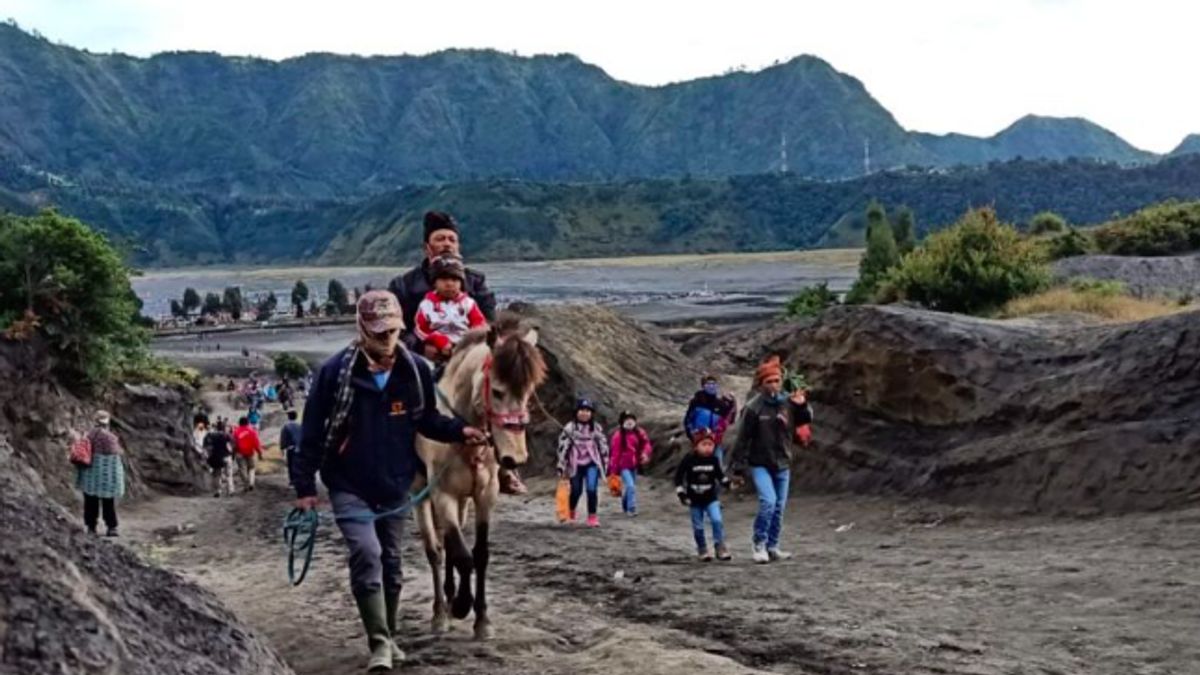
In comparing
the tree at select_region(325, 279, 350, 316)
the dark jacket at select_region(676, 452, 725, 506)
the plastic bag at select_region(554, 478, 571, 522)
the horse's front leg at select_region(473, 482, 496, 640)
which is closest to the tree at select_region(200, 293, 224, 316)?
the tree at select_region(325, 279, 350, 316)

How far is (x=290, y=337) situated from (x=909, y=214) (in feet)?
171

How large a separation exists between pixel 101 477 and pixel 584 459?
6467 mm

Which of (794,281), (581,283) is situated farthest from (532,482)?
(581,283)

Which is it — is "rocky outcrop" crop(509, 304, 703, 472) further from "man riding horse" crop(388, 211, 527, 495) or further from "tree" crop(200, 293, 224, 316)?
"tree" crop(200, 293, 224, 316)

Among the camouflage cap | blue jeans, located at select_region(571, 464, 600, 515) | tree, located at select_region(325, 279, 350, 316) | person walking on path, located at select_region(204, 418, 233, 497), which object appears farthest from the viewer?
tree, located at select_region(325, 279, 350, 316)

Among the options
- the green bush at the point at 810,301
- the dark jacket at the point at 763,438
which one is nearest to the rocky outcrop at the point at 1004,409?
the dark jacket at the point at 763,438

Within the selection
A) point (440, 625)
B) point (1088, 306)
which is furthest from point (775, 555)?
point (1088, 306)

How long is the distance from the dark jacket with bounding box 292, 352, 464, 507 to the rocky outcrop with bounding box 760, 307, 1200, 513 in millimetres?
8241

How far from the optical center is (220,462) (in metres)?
26.2

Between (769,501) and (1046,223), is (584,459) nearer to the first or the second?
(769,501)

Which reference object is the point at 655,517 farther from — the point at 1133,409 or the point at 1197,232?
the point at 1197,232

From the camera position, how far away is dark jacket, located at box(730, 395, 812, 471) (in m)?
12.6

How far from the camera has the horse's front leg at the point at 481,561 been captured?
348 inches

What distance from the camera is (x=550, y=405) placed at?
26719 mm
